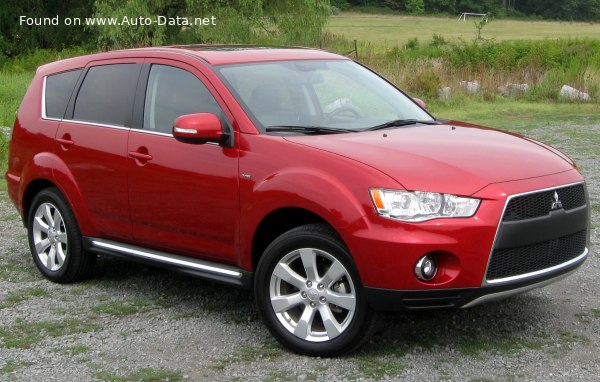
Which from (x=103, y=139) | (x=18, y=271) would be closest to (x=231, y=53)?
(x=103, y=139)

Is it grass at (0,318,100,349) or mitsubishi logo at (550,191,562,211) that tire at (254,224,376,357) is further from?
grass at (0,318,100,349)

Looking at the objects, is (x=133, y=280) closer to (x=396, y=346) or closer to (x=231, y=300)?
(x=231, y=300)

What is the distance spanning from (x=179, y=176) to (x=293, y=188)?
0.99 meters

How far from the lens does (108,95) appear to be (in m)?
6.72

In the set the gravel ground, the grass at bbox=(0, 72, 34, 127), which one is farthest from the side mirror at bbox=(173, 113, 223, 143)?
the grass at bbox=(0, 72, 34, 127)

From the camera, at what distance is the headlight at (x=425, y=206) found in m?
4.84

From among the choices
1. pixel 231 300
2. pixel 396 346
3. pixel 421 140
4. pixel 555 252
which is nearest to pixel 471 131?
pixel 421 140

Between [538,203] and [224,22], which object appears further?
[224,22]

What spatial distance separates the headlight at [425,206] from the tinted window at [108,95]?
2309mm

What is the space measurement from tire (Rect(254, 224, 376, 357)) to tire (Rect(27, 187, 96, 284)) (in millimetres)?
2069

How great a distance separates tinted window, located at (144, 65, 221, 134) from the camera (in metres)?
6.03

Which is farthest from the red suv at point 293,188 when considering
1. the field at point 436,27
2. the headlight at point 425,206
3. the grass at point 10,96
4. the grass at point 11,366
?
the field at point 436,27

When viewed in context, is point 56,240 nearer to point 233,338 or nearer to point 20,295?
point 20,295

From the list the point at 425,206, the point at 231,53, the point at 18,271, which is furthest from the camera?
the point at 18,271
